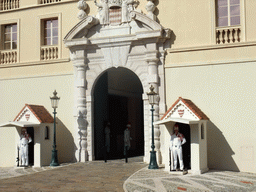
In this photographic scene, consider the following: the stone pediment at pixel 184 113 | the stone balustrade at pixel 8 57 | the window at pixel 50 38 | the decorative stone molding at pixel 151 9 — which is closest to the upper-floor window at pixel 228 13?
the decorative stone molding at pixel 151 9

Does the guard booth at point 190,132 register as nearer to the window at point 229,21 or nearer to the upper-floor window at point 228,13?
the window at point 229,21

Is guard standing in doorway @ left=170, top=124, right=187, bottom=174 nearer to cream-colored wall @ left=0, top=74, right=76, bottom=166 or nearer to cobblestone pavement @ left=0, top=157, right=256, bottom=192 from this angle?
cobblestone pavement @ left=0, top=157, right=256, bottom=192

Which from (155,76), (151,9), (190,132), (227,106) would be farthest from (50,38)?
(227,106)

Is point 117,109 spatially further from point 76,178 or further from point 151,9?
point 76,178

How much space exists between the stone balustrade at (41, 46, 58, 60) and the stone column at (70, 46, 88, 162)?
1.28m

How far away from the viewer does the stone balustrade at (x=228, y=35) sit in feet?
54.3

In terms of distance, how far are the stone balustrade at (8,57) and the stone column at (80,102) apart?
357cm

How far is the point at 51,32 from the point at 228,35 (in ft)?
27.4

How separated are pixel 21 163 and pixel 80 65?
492 centimetres

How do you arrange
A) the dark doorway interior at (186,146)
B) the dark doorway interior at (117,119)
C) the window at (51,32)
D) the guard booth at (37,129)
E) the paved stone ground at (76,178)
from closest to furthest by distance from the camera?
the paved stone ground at (76,178) → the dark doorway interior at (186,146) → the guard booth at (37,129) → the window at (51,32) → the dark doorway interior at (117,119)

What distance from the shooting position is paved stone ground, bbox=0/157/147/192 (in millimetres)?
12391

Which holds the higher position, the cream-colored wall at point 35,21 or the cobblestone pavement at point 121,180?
the cream-colored wall at point 35,21

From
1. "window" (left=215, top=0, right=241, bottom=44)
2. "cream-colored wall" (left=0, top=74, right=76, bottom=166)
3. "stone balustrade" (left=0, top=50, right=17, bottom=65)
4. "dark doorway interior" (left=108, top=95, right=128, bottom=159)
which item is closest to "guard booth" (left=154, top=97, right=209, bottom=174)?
"window" (left=215, top=0, right=241, bottom=44)

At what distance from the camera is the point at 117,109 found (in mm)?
23391
